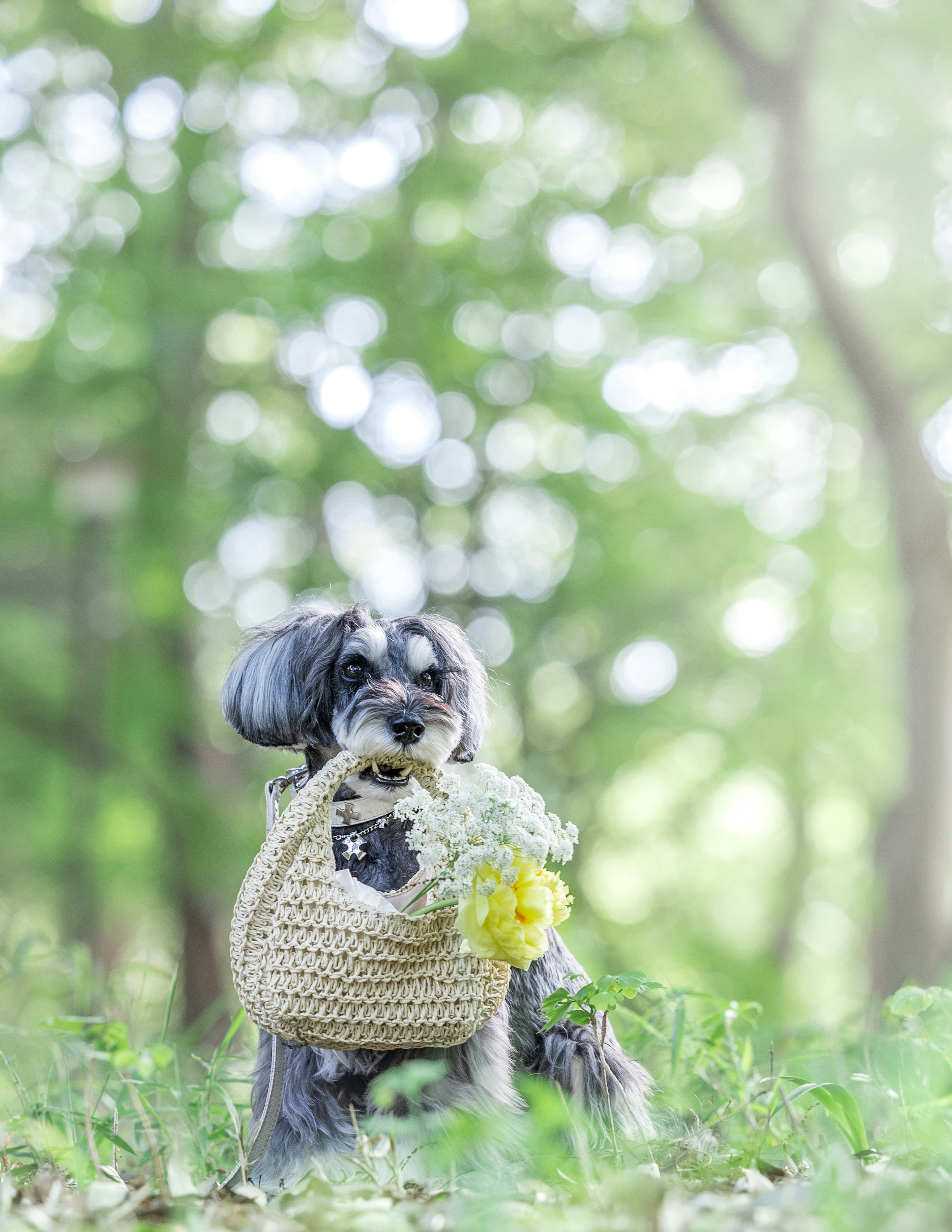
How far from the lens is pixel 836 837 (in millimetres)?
21781

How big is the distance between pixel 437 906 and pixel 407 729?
1.36ft

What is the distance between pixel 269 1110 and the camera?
231 centimetres

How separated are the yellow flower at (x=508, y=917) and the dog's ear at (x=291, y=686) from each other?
668 millimetres

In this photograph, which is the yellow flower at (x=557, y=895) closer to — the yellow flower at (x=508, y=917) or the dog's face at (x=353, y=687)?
the yellow flower at (x=508, y=917)

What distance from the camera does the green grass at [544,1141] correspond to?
1767 mm

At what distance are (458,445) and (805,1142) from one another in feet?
30.1

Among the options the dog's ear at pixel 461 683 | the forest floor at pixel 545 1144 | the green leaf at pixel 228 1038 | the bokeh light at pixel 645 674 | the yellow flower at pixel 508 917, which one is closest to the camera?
the forest floor at pixel 545 1144

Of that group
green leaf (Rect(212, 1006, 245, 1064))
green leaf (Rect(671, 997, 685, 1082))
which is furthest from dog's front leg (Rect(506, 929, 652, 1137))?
green leaf (Rect(212, 1006, 245, 1064))

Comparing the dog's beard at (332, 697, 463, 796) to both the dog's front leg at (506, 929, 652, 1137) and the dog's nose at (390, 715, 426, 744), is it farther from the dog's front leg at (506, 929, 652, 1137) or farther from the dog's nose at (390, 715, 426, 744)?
the dog's front leg at (506, 929, 652, 1137)

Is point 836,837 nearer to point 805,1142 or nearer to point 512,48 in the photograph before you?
point 512,48

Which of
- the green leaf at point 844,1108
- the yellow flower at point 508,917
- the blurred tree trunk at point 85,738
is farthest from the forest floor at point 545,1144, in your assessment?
the blurred tree trunk at point 85,738

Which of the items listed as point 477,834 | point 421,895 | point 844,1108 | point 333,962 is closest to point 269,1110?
point 333,962

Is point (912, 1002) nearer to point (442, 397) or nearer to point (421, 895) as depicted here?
point (421, 895)

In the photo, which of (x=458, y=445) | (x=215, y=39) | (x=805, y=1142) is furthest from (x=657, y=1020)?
(x=215, y=39)
